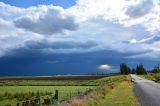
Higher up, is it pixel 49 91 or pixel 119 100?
pixel 49 91

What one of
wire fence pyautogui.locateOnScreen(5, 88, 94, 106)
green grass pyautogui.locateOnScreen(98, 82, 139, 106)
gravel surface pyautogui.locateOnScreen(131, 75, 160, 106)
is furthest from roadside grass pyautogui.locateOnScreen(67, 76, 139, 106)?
wire fence pyautogui.locateOnScreen(5, 88, 94, 106)

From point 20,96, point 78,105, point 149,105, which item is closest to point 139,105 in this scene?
point 149,105

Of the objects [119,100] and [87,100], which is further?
[119,100]

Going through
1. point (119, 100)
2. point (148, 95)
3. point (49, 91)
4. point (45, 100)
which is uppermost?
point (49, 91)

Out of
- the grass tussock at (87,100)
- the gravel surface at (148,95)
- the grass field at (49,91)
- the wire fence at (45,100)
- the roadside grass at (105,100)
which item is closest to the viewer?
the grass tussock at (87,100)

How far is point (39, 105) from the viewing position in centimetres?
3338

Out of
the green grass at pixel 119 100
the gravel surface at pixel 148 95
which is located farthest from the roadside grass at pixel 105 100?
the gravel surface at pixel 148 95

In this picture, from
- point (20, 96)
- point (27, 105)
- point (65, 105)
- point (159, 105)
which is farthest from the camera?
point (20, 96)

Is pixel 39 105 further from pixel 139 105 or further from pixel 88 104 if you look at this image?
pixel 139 105

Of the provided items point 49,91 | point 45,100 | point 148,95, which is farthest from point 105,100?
point 49,91

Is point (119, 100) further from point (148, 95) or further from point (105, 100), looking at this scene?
point (148, 95)

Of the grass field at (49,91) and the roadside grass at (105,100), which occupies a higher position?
the grass field at (49,91)

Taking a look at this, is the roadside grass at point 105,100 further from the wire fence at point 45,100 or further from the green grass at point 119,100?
the wire fence at point 45,100

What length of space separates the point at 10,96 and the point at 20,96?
2.22 m
